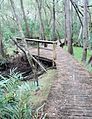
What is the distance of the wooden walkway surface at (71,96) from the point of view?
5516 mm

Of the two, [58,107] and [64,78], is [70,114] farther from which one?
[64,78]

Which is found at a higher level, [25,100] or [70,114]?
[25,100]

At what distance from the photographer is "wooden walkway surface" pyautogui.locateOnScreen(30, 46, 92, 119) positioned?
217 inches

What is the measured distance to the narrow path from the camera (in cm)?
552

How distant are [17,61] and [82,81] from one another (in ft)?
21.2

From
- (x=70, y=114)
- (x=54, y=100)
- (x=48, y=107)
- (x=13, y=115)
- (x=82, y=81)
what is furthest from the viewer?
(x=82, y=81)

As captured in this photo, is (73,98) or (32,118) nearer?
(32,118)

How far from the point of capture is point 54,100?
20.5 feet

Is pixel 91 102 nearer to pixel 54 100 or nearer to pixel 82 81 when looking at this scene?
pixel 54 100

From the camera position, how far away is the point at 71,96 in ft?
21.4

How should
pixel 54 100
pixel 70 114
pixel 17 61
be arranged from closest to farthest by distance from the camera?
pixel 70 114
pixel 54 100
pixel 17 61

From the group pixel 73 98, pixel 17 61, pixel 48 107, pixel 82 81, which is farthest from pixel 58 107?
pixel 17 61

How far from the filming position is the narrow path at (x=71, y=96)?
5516 mm

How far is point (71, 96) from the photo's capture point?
6508 millimetres
